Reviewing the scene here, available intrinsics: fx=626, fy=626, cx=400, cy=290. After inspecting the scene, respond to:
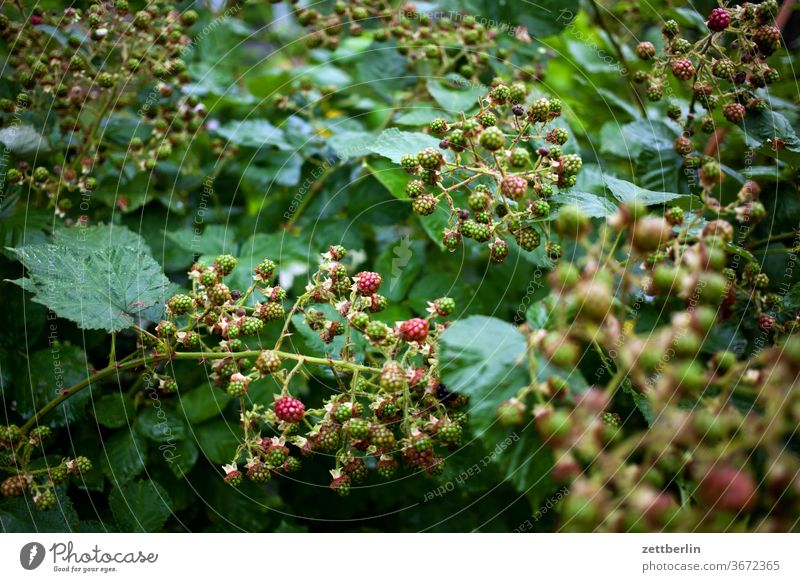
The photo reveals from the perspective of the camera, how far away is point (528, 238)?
3.09 ft

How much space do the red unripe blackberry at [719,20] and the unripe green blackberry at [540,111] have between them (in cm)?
35

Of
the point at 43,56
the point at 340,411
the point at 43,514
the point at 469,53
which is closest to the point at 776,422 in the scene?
the point at 340,411

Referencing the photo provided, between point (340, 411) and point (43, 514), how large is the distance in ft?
1.93

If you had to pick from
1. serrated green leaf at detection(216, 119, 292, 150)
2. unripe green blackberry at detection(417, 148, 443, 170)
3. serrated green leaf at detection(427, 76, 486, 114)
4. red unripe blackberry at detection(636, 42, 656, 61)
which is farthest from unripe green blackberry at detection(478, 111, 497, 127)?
serrated green leaf at detection(216, 119, 292, 150)

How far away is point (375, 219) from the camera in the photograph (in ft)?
4.54

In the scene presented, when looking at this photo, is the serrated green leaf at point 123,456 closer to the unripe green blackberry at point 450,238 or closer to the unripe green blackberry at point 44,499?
the unripe green blackberry at point 44,499

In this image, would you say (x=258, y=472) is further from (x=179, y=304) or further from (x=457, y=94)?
(x=457, y=94)

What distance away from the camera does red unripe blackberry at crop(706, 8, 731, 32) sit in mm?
1046

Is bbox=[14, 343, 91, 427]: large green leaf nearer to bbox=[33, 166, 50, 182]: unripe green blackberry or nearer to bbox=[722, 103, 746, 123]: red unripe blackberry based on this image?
bbox=[33, 166, 50, 182]: unripe green blackberry

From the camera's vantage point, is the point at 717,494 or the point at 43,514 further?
the point at 43,514

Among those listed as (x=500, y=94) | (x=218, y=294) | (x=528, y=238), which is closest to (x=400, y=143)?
(x=500, y=94)

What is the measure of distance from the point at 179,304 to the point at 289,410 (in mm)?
246

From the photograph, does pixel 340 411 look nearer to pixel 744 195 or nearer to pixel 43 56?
pixel 744 195

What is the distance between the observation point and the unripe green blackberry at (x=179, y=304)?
0.96m
